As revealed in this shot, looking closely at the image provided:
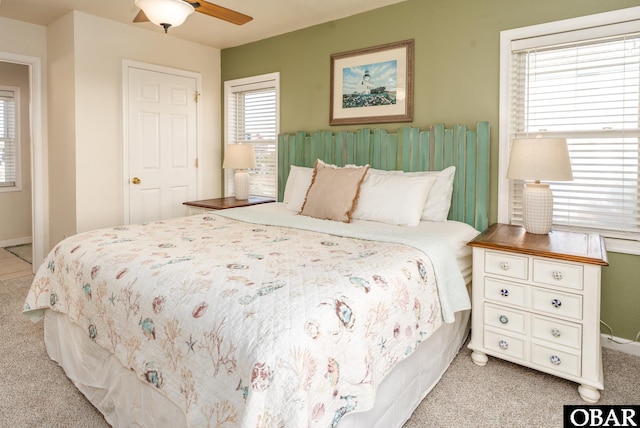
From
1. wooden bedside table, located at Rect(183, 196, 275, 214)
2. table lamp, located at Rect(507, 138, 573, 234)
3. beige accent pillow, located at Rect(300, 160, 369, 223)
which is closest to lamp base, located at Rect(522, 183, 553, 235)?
table lamp, located at Rect(507, 138, 573, 234)

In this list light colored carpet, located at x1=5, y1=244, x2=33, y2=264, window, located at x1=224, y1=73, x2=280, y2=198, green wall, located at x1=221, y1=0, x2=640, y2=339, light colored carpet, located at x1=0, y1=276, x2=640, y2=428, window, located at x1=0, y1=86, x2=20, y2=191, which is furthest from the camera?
window, located at x1=0, y1=86, x2=20, y2=191

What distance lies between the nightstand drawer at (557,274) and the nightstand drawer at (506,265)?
5cm

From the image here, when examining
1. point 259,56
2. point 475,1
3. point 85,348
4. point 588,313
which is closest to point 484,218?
point 588,313

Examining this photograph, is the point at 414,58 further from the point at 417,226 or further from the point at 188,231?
the point at 188,231

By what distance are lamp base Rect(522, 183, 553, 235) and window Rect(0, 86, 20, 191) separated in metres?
6.24

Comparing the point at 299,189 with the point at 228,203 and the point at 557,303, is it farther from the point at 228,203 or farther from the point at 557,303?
the point at 557,303

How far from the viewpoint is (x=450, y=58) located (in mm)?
3029

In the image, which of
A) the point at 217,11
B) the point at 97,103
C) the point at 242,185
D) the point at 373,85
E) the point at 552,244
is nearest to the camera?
the point at 552,244

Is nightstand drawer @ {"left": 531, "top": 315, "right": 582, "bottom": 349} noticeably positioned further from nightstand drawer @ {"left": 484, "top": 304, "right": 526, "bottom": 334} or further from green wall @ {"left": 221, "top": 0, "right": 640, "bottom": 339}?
green wall @ {"left": 221, "top": 0, "right": 640, "bottom": 339}

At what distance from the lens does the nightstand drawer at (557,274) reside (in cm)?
201

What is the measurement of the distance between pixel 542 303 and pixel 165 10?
99.7 inches

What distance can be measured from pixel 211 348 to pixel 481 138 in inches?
93.0

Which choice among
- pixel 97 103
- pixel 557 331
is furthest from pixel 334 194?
pixel 97 103

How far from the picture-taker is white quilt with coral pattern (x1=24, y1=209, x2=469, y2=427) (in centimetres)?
116
